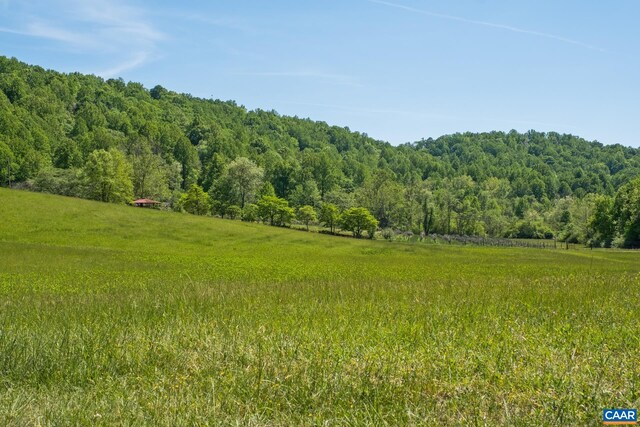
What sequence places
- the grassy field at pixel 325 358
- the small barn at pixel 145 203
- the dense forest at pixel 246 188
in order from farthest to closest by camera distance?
the dense forest at pixel 246 188
the small barn at pixel 145 203
the grassy field at pixel 325 358

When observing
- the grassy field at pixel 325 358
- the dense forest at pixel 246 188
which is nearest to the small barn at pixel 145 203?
the dense forest at pixel 246 188

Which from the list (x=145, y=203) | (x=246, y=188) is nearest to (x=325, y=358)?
(x=145, y=203)

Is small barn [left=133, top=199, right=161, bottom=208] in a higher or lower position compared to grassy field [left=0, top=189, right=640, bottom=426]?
lower

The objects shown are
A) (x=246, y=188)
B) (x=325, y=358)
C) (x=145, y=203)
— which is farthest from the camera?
(x=246, y=188)

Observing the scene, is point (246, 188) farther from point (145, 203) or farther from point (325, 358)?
point (325, 358)

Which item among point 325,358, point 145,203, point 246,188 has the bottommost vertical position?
point 145,203

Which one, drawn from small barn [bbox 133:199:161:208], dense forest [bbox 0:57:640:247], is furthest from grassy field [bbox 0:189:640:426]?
small barn [bbox 133:199:161:208]

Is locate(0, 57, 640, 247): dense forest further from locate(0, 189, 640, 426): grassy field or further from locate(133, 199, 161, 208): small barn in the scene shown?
locate(0, 189, 640, 426): grassy field

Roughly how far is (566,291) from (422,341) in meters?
7.52

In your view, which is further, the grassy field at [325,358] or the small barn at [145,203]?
the small barn at [145,203]

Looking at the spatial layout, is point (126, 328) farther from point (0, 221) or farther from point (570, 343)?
point (0, 221)

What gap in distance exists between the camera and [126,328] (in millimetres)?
9398

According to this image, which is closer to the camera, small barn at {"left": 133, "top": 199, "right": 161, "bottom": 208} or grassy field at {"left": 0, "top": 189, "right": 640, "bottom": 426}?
grassy field at {"left": 0, "top": 189, "right": 640, "bottom": 426}

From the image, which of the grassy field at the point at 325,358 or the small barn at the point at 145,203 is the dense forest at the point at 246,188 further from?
the grassy field at the point at 325,358
